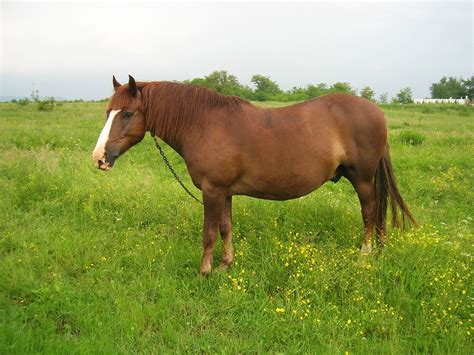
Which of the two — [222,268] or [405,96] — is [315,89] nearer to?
[405,96]

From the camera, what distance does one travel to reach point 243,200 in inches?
224

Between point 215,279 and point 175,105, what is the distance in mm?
1892

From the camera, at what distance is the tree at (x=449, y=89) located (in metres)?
68.9

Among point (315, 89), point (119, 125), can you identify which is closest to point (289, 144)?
point (119, 125)

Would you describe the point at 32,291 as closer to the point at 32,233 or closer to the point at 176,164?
the point at 32,233

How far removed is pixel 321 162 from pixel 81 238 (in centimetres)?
308

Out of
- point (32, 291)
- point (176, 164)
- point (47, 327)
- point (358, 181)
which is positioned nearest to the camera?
point (47, 327)

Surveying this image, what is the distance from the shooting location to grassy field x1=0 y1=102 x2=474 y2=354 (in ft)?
9.32

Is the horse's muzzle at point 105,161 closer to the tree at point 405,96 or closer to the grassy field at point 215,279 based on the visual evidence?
the grassy field at point 215,279

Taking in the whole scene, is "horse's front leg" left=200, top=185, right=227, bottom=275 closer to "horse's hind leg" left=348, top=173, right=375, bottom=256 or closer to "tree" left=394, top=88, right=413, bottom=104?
"horse's hind leg" left=348, top=173, right=375, bottom=256

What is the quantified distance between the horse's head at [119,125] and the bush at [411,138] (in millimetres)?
9091

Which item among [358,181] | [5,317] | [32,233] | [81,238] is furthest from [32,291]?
[358,181]

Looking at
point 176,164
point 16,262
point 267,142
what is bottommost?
point 16,262

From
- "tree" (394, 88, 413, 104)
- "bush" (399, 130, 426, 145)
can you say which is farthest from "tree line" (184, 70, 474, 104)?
"bush" (399, 130, 426, 145)
